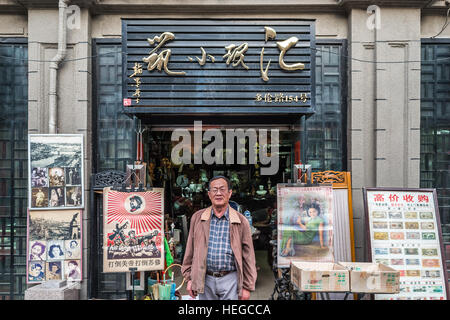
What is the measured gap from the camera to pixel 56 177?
Answer: 5.96 metres

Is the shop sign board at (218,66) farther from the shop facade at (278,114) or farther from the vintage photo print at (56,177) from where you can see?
the vintage photo print at (56,177)

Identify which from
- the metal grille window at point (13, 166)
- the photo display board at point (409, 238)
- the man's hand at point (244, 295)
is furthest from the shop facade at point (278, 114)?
the man's hand at point (244, 295)

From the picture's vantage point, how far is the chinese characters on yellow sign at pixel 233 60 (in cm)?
539

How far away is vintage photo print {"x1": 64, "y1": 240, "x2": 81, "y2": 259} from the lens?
592cm

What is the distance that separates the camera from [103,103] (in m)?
6.36

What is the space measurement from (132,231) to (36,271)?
6.84 ft

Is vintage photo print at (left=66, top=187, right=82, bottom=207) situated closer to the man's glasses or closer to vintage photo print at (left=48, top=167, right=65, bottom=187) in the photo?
vintage photo print at (left=48, top=167, right=65, bottom=187)

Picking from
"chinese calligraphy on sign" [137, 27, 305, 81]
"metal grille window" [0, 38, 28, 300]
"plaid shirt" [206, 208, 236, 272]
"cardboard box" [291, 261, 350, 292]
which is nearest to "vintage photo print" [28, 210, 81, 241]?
"metal grille window" [0, 38, 28, 300]

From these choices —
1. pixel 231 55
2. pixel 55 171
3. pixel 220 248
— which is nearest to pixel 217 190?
pixel 220 248

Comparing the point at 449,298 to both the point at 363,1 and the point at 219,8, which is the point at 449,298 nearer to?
the point at 363,1

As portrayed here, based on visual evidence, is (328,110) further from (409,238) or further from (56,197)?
(56,197)

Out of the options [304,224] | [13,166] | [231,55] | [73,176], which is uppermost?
[231,55]

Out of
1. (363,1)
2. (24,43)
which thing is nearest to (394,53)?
(363,1)

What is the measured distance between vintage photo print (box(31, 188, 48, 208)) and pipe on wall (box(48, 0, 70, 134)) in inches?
41.5
